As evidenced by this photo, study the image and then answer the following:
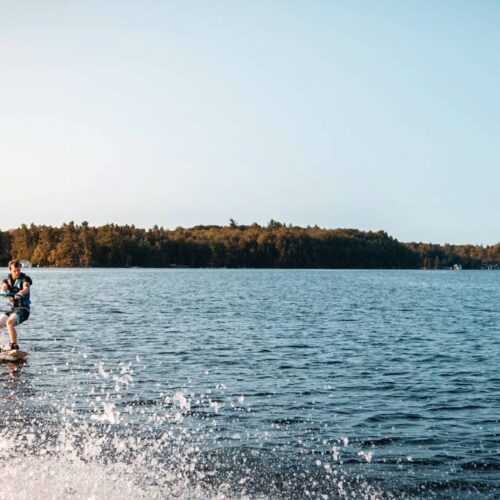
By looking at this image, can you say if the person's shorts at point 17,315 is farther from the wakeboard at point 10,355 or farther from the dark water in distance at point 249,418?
the dark water in distance at point 249,418


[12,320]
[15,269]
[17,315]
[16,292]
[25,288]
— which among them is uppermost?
[15,269]

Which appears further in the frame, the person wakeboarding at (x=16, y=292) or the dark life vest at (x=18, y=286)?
the dark life vest at (x=18, y=286)

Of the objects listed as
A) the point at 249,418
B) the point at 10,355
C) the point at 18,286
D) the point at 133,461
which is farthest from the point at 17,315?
the point at 133,461

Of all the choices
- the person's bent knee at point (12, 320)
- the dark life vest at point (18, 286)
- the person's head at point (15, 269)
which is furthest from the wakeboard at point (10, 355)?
the person's head at point (15, 269)

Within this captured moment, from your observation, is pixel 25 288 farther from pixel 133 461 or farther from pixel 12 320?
pixel 133 461

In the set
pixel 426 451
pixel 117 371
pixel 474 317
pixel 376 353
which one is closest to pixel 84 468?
pixel 426 451

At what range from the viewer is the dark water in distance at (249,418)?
1191 cm

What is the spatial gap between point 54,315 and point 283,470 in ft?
122

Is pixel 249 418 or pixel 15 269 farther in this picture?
pixel 15 269

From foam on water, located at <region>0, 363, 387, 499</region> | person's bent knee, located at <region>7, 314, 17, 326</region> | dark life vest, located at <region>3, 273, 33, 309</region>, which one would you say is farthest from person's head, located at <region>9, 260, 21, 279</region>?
foam on water, located at <region>0, 363, 387, 499</region>

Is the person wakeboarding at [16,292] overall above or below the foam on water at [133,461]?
above

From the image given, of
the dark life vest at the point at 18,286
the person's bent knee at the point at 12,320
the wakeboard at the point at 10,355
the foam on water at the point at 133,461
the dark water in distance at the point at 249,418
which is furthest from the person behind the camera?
the wakeboard at the point at 10,355

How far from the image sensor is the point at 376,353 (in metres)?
29.5

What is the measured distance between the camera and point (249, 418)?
1652 cm
